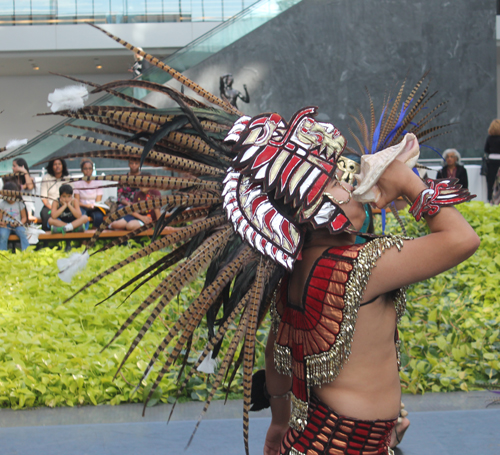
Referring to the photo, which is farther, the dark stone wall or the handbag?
the dark stone wall

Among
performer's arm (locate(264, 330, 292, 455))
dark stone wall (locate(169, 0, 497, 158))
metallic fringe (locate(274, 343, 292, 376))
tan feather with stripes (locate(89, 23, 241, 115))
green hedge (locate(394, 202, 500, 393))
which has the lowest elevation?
green hedge (locate(394, 202, 500, 393))

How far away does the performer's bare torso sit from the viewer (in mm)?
1480

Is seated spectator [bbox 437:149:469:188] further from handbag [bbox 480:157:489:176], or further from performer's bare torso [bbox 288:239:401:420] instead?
performer's bare torso [bbox 288:239:401:420]

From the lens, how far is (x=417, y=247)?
55.8 inches

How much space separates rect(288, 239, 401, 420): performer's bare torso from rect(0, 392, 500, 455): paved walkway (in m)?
1.35

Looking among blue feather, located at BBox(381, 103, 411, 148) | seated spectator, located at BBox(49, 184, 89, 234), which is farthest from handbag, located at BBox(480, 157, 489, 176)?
blue feather, located at BBox(381, 103, 411, 148)

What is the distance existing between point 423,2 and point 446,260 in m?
11.7

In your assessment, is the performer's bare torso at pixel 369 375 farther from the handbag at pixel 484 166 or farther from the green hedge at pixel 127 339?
the handbag at pixel 484 166

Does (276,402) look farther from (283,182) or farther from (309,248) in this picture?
(283,182)

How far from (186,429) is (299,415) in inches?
62.9

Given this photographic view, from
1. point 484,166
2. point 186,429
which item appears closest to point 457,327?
point 186,429

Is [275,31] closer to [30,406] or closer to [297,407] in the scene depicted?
[30,406]

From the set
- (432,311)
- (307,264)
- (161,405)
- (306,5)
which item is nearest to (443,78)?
(306,5)

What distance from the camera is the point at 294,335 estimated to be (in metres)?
1.59
